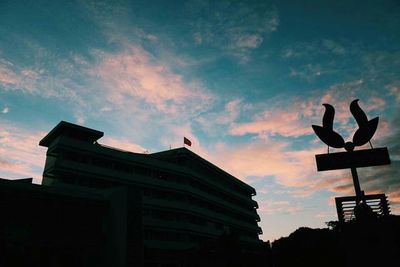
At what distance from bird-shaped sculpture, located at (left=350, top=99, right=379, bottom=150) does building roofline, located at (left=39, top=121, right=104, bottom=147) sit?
39.2 meters

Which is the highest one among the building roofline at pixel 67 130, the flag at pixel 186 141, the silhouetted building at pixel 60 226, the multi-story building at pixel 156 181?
the flag at pixel 186 141

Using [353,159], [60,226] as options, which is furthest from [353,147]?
[60,226]

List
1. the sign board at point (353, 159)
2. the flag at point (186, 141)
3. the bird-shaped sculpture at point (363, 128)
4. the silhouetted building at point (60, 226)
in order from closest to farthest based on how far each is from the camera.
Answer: the sign board at point (353, 159), the bird-shaped sculpture at point (363, 128), the silhouetted building at point (60, 226), the flag at point (186, 141)

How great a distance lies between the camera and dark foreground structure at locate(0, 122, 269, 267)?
2075 centimetres

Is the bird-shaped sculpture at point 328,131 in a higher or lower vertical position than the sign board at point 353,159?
higher

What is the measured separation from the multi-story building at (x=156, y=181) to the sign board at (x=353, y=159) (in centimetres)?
2629

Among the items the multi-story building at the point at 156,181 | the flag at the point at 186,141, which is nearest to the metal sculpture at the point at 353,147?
the multi-story building at the point at 156,181

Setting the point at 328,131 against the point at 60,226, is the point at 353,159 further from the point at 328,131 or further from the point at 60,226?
the point at 60,226

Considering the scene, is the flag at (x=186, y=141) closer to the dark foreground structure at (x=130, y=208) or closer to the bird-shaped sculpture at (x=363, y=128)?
the dark foreground structure at (x=130, y=208)

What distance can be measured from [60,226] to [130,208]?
523 cm

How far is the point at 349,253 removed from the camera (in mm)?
7703

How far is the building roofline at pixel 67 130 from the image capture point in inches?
1654

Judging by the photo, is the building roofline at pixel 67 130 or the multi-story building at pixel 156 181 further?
the building roofline at pixel 67 130

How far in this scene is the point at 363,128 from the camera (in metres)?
9.41
